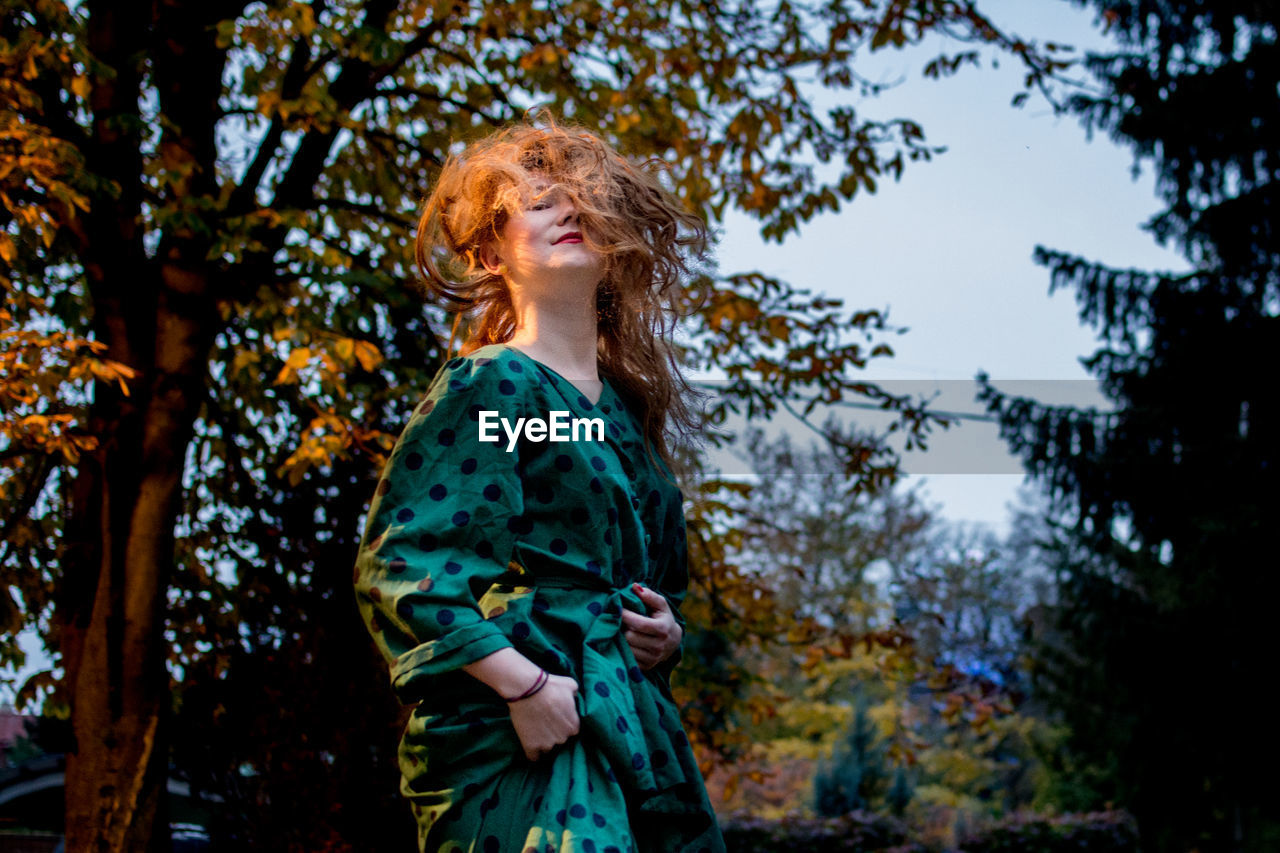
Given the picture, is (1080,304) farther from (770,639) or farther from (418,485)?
(418,485)

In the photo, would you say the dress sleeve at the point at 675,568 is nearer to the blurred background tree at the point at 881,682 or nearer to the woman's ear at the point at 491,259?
the woman's ear at the point at 491,259

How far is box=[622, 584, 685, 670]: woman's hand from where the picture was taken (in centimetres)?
182

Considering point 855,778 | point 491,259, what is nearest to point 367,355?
point 491,259

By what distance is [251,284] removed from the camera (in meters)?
4.80

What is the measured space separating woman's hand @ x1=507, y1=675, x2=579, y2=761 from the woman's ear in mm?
837

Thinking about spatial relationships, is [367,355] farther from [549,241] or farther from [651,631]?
[651,631]

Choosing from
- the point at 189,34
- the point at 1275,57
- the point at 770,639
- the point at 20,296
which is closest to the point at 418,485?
the point at 20,296

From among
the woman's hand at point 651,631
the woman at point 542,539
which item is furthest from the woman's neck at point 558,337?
the woman's hand at point 651,631

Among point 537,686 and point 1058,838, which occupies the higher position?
point 537,686

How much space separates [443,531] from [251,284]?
11.7 feet

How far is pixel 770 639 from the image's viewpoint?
5770 mm

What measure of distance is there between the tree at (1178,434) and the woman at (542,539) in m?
10.5

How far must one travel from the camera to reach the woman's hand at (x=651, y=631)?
1.82m

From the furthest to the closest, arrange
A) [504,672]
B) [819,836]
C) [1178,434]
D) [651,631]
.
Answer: [819,836] → [1178,434] → [651,631] → [504,672]
